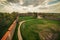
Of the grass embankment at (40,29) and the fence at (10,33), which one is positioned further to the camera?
the grass embankment at (40,29)

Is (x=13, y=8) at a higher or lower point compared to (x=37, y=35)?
higher

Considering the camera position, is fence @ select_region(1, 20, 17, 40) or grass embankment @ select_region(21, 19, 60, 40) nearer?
fence @ select_region(1, 20, 17, 40)

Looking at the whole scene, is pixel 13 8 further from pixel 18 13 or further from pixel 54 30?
pixel 54 30

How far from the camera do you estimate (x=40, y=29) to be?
490 centimetres

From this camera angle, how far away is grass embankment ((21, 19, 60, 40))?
474 centimetres

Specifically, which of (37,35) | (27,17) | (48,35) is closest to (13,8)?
(27,17)

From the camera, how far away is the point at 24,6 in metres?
5.39

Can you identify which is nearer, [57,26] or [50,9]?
[57,26]

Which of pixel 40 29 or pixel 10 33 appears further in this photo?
pixel 40 29

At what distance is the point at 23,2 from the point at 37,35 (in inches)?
70.4

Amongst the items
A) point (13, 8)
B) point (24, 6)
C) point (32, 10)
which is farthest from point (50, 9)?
point (13, 8)

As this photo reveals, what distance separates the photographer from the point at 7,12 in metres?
5.36

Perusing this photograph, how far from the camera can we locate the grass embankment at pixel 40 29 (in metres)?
4.74

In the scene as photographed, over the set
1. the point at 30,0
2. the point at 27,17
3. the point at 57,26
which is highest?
the point at 30,0
